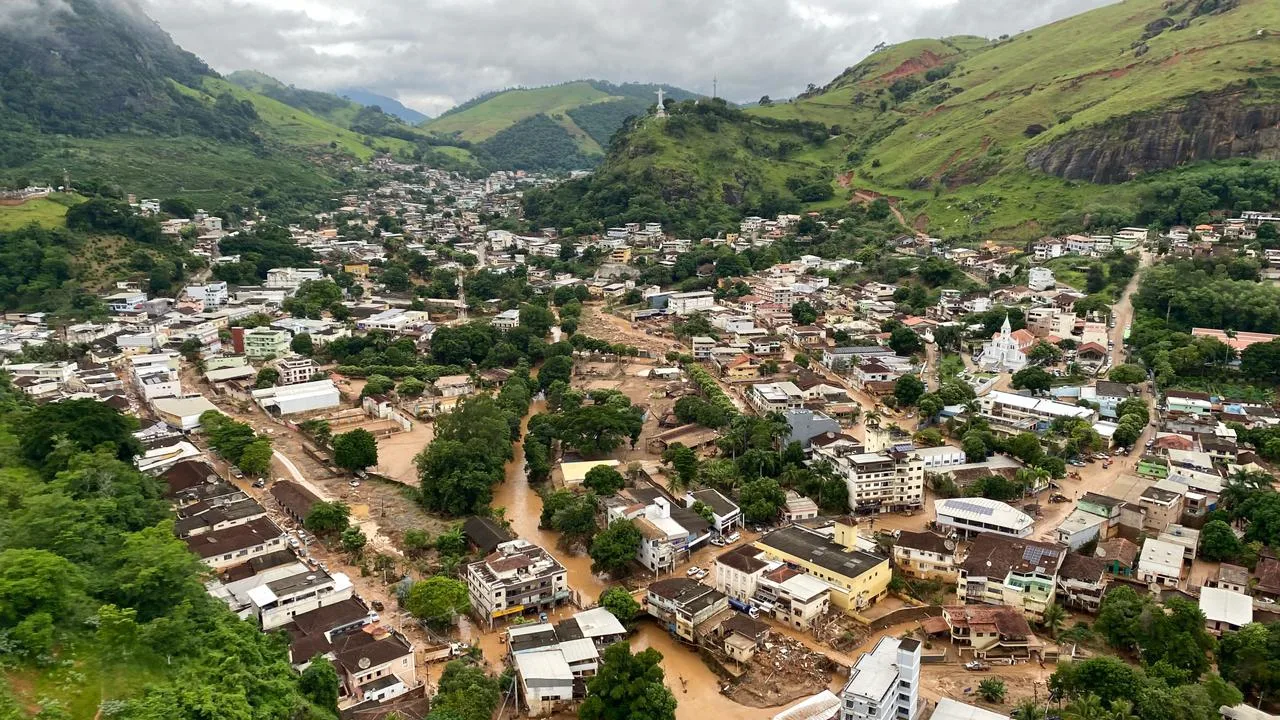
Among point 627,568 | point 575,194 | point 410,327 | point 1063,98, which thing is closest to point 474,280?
point 410,327

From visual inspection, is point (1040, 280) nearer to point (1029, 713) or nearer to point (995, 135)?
point (995, 135)

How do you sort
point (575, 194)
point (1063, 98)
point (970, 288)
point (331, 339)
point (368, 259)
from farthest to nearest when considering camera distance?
point (575, 194) → point (1063, 98) → point (368, 259) → point (970, 288) → point (331, 339)

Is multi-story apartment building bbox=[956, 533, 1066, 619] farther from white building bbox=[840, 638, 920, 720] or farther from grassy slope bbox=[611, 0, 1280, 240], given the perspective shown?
grassy slope bbox=[611, 0, 1280, 240]

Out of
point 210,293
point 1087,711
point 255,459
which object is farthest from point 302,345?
point 1087,711

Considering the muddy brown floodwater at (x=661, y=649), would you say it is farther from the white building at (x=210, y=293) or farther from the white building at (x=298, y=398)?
the white building at (x=210, y=293)

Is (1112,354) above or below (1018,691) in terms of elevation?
above

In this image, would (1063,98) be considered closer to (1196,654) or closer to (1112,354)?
(1112,354)

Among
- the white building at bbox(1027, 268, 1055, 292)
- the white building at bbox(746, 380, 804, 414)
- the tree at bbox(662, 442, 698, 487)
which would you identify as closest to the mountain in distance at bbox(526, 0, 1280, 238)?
the white building at bbox(1027, 268, 1055, 292)
